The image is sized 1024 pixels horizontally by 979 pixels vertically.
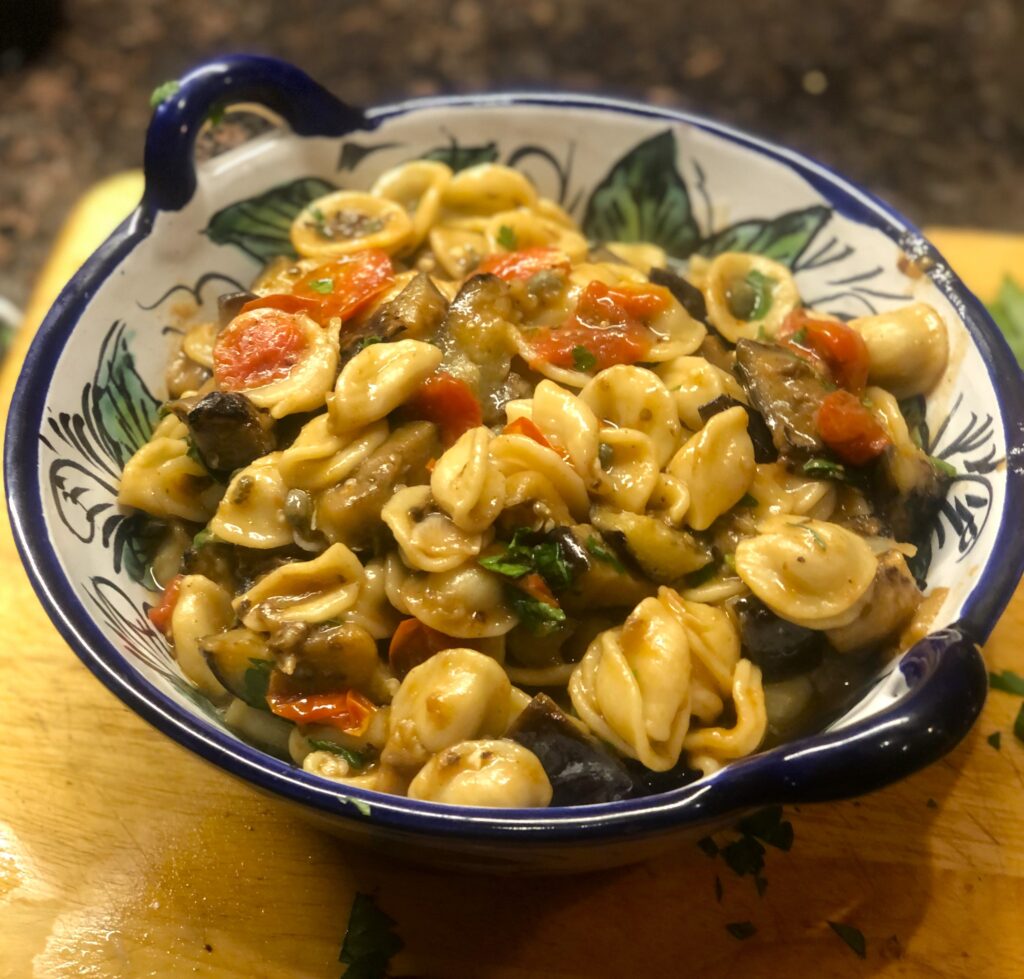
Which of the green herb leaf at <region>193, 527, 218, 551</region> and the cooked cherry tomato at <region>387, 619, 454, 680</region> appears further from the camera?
the green herb leaf at <region>193, 527, 218, 551</region>

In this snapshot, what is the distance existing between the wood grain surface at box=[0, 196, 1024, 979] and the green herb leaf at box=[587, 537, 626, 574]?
60 cm

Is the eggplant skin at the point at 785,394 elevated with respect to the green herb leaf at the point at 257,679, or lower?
elevated

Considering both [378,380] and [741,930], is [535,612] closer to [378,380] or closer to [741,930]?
[378,380]

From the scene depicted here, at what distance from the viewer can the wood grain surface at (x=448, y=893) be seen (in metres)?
1.83

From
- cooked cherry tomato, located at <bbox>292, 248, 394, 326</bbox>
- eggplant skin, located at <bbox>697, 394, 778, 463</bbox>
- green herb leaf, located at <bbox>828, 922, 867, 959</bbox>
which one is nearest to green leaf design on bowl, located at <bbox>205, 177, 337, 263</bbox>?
cooked cherry tomato, located at <bbox>292, 248, 394, 326</bbox>

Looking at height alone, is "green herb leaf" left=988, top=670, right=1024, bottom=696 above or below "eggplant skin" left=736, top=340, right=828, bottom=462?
below

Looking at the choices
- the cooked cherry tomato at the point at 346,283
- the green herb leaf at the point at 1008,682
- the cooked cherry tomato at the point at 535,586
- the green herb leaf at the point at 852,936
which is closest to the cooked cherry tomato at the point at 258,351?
the cooked cherry tomato at the point at 346,283

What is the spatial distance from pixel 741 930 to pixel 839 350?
4.11ft

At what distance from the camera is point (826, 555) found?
1822 millimetres

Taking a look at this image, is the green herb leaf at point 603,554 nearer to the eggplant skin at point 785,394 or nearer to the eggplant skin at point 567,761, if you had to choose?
the eggplant skin at point 567,761

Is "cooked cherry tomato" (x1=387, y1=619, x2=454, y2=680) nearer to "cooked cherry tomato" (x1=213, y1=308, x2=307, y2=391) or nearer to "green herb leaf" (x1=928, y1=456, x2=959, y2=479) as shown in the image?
"cooked cherry tomato" (x1=213, y1=308, x2=307, y2=391)

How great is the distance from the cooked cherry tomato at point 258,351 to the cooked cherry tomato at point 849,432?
1.14m

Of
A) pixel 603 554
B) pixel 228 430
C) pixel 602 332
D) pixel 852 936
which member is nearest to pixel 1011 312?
pixel 602 332

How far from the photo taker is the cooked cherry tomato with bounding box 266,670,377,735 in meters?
1.79
